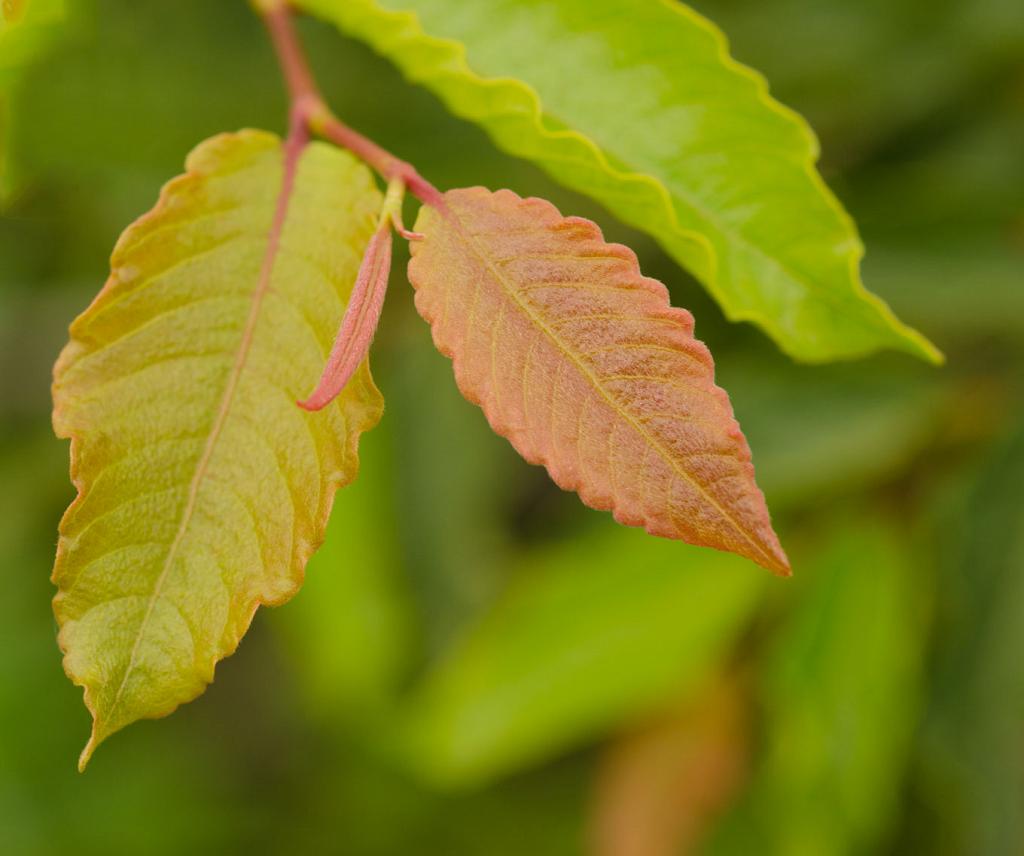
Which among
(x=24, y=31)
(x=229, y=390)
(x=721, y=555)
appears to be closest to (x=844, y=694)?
(x=721, y=555)

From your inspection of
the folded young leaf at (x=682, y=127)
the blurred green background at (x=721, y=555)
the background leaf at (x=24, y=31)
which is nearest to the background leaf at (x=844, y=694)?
the blurred green background at (x=721, y=555)

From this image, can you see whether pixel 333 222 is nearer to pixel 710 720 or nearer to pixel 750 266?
pixel 750 266

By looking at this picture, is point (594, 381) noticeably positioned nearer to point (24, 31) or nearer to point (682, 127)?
point (682, 127)

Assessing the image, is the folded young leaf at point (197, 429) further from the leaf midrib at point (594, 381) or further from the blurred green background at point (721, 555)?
the blurred green background at point (721, 555)

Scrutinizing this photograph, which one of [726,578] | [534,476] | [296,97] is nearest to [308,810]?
[534,476]

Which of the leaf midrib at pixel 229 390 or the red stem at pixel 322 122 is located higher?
the red stem at pixel 322 122

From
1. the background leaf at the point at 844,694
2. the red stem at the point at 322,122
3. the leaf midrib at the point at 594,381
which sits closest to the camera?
the leaf midrib at the point at 594,381

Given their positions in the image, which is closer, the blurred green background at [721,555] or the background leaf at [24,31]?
the background leaf at [24,31]

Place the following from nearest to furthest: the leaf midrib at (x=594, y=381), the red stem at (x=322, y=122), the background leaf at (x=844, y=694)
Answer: the leaf midrib at (x=594, y=381), the red stem at (x=322, y=122), the background leaf at (x=844, y=694)
